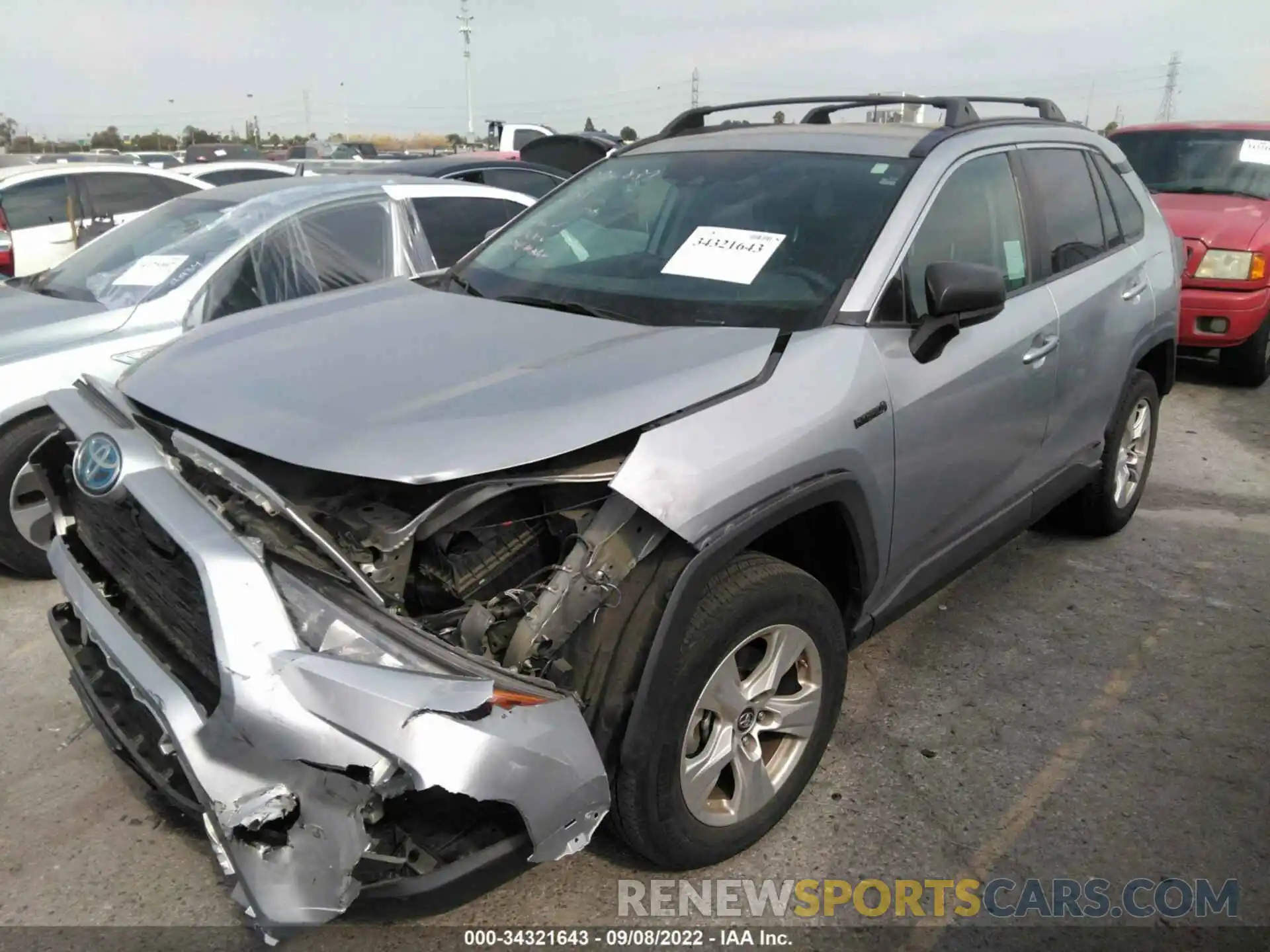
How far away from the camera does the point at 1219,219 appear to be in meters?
7.15

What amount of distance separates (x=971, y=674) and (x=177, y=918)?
2597mm

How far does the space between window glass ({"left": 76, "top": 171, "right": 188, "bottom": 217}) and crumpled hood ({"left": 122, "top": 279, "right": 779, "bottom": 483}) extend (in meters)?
6.94

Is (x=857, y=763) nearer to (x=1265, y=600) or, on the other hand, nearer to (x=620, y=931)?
(x=620, y=931)

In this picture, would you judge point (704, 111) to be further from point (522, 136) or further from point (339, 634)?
point (522, 136)

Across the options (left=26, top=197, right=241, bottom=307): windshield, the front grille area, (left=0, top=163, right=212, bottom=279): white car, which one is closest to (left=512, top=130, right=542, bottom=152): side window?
(left=0, top=163, right=212, bottom=279): white car

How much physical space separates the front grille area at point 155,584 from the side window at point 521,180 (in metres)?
5.89

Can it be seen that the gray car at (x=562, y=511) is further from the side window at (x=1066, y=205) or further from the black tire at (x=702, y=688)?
the side window at (x=1066, y=205)

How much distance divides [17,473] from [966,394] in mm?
3594

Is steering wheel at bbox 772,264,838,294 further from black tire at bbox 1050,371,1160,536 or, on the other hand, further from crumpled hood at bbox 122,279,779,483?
black tire at bbox 1050,371,1160,536

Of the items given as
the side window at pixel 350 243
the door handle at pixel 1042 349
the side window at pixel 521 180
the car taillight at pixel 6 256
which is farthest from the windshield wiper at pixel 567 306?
the car taillight at pixel 6 256

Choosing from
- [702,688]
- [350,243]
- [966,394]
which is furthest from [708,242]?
[350,243]

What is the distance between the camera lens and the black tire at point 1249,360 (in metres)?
7.20

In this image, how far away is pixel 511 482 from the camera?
2068mm

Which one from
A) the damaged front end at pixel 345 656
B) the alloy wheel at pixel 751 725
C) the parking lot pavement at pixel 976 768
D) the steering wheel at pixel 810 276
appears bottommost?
the parking lot pavement at pixel 976 768
